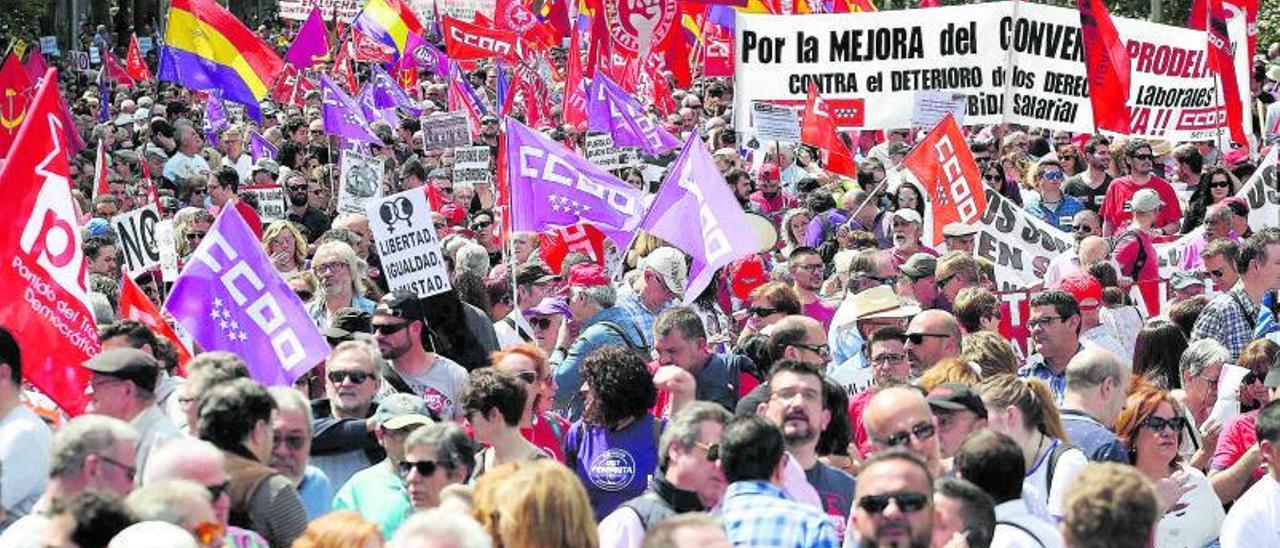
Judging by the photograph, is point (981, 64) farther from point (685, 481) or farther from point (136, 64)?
point (136, 64)

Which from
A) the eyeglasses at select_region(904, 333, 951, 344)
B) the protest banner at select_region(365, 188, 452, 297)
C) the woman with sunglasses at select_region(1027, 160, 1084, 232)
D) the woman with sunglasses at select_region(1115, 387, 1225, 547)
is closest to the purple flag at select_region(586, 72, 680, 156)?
the woman with sunglasses at select_region(1027, 160, 1084, 232)

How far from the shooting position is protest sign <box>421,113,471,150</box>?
20.5m

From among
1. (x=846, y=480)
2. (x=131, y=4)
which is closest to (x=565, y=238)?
(x=846, y=480)

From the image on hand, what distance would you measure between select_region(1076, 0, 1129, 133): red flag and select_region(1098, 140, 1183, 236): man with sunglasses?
586mm

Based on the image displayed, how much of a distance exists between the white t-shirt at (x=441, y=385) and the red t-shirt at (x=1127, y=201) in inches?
309

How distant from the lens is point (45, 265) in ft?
29.2

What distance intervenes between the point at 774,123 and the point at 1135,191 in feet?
10.0

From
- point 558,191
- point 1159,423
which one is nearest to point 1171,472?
point 1159,423

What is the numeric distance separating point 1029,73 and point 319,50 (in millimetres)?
13548

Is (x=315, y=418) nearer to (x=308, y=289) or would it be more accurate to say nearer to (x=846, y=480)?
(x=846, y=480)

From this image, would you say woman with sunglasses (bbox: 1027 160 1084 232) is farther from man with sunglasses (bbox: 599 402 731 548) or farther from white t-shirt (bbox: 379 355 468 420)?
man with sunglasses (bbox: 599 402 731 548)

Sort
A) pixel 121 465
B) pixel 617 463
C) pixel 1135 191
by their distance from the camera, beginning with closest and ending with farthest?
1. pixel 121 465
2. pixel 617 463
3. pixel 1135 191

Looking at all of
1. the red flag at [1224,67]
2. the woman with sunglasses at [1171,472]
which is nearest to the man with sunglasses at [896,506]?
the woman with sunglasses at [1171,472]

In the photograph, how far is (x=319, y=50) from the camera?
1116 inches
